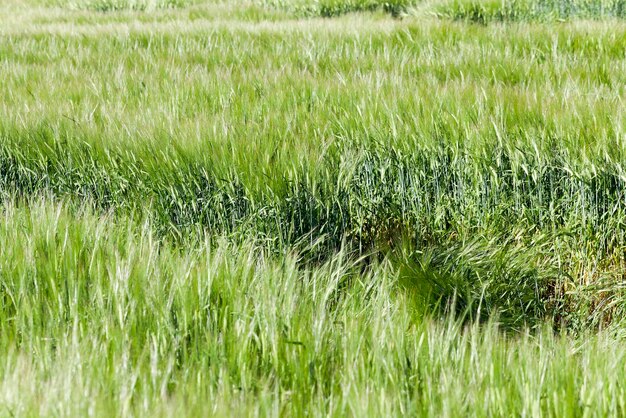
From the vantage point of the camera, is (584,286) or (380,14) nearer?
(584,286)

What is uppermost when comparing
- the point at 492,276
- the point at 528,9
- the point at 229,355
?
the point at 528,9

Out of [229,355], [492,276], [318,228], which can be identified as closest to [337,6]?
[318,228]

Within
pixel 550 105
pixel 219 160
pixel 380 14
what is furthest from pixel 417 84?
pixel 380 14

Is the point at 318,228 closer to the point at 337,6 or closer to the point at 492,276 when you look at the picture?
the point at 492,276

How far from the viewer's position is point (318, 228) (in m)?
2.00

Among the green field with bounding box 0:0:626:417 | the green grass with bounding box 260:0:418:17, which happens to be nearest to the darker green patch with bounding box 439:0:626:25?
the green grass with bounding box 260:0:418:17

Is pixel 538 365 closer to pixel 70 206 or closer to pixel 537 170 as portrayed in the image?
pixel 537 170

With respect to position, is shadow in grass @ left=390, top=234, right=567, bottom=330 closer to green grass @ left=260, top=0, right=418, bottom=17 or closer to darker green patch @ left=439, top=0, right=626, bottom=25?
darker green patch @ left=439, top=0, right=626, bottom=25

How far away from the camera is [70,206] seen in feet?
6.95

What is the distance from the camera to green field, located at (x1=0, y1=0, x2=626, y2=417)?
0.96 meters

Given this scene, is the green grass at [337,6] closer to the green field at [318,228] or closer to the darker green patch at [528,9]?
the darker green patch at [528,9]

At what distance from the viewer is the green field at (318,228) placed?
0.96m

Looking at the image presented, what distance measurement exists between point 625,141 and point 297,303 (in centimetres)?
113

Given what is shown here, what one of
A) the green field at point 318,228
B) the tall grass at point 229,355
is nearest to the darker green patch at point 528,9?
A: the green field at point 318,228
